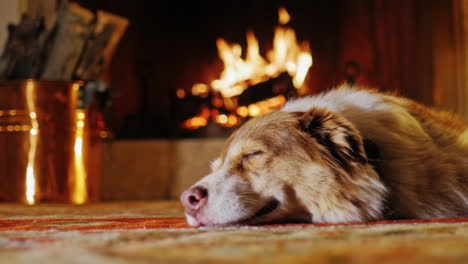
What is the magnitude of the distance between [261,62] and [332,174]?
7.65 feet

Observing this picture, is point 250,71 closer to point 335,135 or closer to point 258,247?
point 335,135

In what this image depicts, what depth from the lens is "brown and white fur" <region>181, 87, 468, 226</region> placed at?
130 centimetres

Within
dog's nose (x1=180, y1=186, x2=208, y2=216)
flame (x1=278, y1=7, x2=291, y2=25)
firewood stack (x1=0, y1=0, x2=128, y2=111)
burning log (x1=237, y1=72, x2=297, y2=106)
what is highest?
flame (x1=278, y1=7, x2=291, y2=25)

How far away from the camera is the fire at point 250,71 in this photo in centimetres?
337

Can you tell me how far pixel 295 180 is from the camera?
4.42 ft

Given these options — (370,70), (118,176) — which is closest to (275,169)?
(118,176)

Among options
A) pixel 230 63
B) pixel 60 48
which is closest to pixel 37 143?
pixel 60 48

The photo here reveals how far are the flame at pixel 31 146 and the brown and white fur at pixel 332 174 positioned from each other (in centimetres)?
136

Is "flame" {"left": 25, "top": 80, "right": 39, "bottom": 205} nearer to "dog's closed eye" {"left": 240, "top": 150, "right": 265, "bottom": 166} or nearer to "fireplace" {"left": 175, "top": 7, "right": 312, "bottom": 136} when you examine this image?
"fireplace" {"left": 175, "top": 7, "right": 312, "bottom": 136}

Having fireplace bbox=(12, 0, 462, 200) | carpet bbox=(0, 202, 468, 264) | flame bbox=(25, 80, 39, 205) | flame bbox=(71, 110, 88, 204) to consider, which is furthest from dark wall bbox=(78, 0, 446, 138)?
carpet bbox=(0, 202, 468, 264)

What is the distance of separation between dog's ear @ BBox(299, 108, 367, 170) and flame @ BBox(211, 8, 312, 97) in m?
2.04

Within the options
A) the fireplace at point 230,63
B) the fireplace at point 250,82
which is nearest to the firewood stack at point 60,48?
the fireplace at point 230,63

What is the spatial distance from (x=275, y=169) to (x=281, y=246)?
0.59 meters

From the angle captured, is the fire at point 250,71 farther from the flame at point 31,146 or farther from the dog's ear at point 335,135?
the dog's ear at point 335,135
